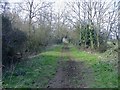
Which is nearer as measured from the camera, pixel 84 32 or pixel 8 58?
pixel 8 58

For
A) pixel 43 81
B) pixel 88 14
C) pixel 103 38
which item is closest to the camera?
pixel 43 81

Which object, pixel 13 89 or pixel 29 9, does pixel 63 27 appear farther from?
pixel 13 89

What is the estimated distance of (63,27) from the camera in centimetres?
6631

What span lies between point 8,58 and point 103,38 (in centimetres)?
1983

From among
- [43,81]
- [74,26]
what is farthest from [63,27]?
[43,81]

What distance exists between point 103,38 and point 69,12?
14628 mm

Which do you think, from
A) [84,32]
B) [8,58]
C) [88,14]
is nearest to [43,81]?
[8,58]

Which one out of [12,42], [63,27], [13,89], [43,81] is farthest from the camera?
[63,27]

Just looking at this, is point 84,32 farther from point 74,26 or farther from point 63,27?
point 63,27

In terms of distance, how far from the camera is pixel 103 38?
34.0 m

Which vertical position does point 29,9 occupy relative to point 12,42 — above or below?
above

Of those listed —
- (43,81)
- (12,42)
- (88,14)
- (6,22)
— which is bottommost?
(43,81)

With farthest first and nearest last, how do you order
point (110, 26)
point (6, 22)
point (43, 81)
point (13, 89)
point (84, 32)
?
point (84, 32) → point (110, 26) → point (6, 22) → point (43, 81) → point (13, 89)

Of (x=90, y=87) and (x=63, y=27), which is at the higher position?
(x=63, y=27)
